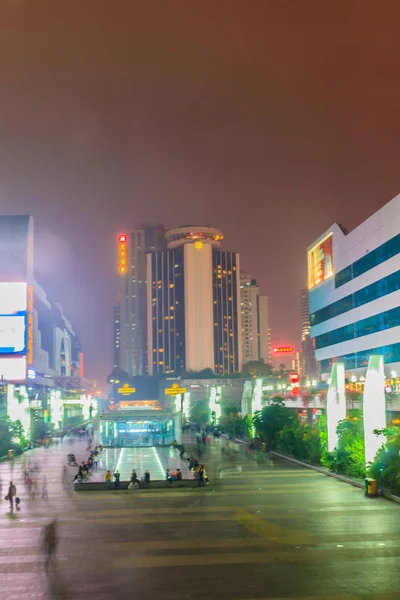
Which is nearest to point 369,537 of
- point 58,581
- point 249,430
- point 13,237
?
point 58,581

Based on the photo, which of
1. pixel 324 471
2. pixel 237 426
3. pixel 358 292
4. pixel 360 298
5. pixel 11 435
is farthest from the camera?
pixel 237 426

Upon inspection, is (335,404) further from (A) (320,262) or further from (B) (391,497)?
(A) (320,262)

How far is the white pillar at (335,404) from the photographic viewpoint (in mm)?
44219

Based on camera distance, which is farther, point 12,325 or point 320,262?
point 12,325

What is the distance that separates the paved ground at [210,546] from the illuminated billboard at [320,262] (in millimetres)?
57008

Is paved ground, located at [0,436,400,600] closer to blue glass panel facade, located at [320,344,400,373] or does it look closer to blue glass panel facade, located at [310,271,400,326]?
blue glass panel facade, located at [320,344,400,373]

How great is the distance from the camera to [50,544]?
21797mm

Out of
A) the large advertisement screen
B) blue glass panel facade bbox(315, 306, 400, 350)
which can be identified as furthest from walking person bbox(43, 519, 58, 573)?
the large advertisement screen

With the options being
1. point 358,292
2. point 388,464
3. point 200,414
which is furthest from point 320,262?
point 388,464

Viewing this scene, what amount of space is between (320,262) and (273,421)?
36909mm

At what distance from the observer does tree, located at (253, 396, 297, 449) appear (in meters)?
60.6

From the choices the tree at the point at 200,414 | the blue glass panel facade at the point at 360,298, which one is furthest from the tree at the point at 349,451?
the tree at the point at 200,414

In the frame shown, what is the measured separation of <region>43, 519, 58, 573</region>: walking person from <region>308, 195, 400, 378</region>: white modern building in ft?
155

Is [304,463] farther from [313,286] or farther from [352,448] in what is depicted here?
[313,286]
